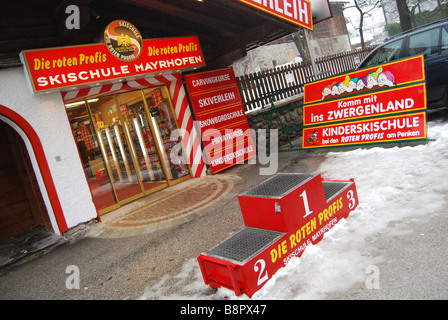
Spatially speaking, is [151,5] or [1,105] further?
[151,5]

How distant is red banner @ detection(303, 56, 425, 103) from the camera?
19.2 ft

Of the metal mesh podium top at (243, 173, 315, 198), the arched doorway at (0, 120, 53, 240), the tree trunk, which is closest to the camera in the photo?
the metal mesh podium top at (243, 173, 315, 198)

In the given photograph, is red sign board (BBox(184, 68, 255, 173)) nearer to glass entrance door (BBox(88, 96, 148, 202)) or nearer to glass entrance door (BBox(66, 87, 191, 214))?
glass entrance door (BBox(66, 87, 191, 214))

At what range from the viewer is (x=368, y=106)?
21.0 feet

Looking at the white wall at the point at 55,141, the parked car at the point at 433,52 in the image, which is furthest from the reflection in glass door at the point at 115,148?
the parked car at the point at 433,52

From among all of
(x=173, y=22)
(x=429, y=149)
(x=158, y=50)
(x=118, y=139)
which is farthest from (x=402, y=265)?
(x=173, y=22)

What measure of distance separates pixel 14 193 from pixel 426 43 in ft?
32.6

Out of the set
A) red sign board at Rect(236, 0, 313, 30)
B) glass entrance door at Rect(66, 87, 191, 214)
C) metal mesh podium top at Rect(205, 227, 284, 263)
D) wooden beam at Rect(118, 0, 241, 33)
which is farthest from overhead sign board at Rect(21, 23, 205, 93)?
metal mesh podium top at Rect(205, 227, 284, 263)

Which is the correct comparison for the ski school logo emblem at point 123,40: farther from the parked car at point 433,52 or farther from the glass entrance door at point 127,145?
the parked car at point 433,52

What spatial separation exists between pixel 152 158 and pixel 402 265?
626 centimetres

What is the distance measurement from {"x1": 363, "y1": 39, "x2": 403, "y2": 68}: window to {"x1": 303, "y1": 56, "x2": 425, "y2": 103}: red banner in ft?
4.75

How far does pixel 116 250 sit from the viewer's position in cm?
472

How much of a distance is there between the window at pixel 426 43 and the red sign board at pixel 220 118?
4453 millimetres

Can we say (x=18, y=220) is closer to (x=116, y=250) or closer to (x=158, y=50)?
(x=116, y=250)
